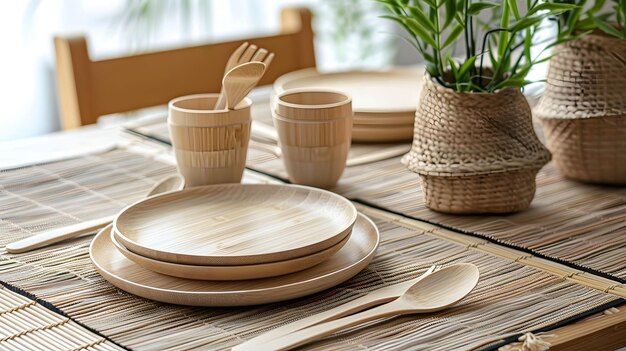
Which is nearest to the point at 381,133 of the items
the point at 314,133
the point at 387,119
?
the point at 387,119

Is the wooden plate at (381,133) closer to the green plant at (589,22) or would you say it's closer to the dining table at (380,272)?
the dining table at (380,272)

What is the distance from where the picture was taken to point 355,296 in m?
0.82

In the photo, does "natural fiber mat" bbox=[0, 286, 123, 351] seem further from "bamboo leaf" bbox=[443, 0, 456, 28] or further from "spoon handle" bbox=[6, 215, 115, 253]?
"bamboo leaf" bbox=[443, 0, 456, 28]

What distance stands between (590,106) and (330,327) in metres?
0.53

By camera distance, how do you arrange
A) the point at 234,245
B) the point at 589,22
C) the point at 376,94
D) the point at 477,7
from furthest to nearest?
the point at 376,94 → the point at 589,22 → the point at 477,7 → the point at 234,245

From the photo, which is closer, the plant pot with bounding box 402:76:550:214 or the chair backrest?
the plant pot with bounding box 402:76:550:214

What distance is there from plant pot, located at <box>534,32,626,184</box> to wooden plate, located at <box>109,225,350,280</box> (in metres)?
0.43

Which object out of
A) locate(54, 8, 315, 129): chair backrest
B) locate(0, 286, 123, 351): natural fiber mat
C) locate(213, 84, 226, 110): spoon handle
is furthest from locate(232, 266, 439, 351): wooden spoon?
locate(54, 8, 315, 129): chair backrest

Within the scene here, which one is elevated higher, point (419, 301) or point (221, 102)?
point (221, 102)

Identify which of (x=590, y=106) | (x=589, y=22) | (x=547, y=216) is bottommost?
(x=547, y=216)

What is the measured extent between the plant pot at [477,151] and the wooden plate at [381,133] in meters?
0.28

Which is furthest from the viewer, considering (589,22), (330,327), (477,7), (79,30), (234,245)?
(79,30)

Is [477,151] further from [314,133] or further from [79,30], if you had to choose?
[79,30]

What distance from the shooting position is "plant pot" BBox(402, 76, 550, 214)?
1.00m
